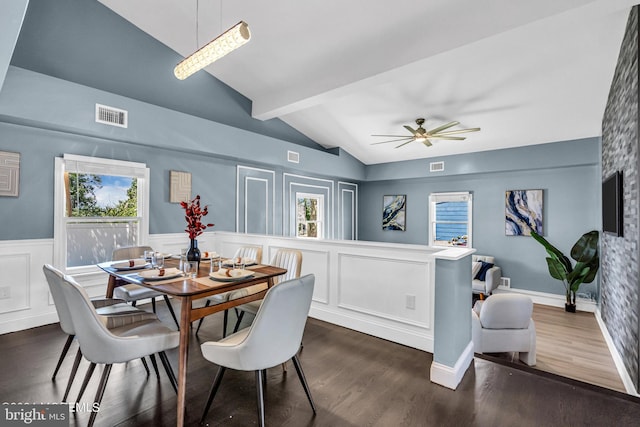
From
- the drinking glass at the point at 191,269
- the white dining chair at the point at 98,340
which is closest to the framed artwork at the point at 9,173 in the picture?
the drinking glass at the point at 191,269

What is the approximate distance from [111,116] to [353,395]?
3782 millimetres

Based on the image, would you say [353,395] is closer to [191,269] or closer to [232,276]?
[232,276]

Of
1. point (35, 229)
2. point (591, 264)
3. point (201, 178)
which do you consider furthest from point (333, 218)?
point (35, 229)

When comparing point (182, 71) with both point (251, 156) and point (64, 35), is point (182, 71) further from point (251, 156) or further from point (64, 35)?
point (251, 156)

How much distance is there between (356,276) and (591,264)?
4119 mm

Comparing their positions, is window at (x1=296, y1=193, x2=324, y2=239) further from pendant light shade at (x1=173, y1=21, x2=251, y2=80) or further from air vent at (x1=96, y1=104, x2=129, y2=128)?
pendant light shade at (x1=173, y1=21, x2=251, y2=80)

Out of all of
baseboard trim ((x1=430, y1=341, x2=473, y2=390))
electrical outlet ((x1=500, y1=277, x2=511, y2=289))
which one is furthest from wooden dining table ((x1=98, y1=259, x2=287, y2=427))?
electrical outlet ((x1=500, y1=277, x2=511, y2=289))

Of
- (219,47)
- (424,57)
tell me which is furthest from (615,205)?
(219,47)

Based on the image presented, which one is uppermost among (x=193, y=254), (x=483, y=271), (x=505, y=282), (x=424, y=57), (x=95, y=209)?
(x=424, y=57)

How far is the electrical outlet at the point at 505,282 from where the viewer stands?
593cm

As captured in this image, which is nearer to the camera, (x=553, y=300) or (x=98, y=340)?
(x=98, y=340)

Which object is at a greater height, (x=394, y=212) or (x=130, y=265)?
(x=394, y=212)

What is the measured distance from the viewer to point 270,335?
5.19 feet

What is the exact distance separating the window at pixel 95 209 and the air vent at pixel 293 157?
94.3 inches
